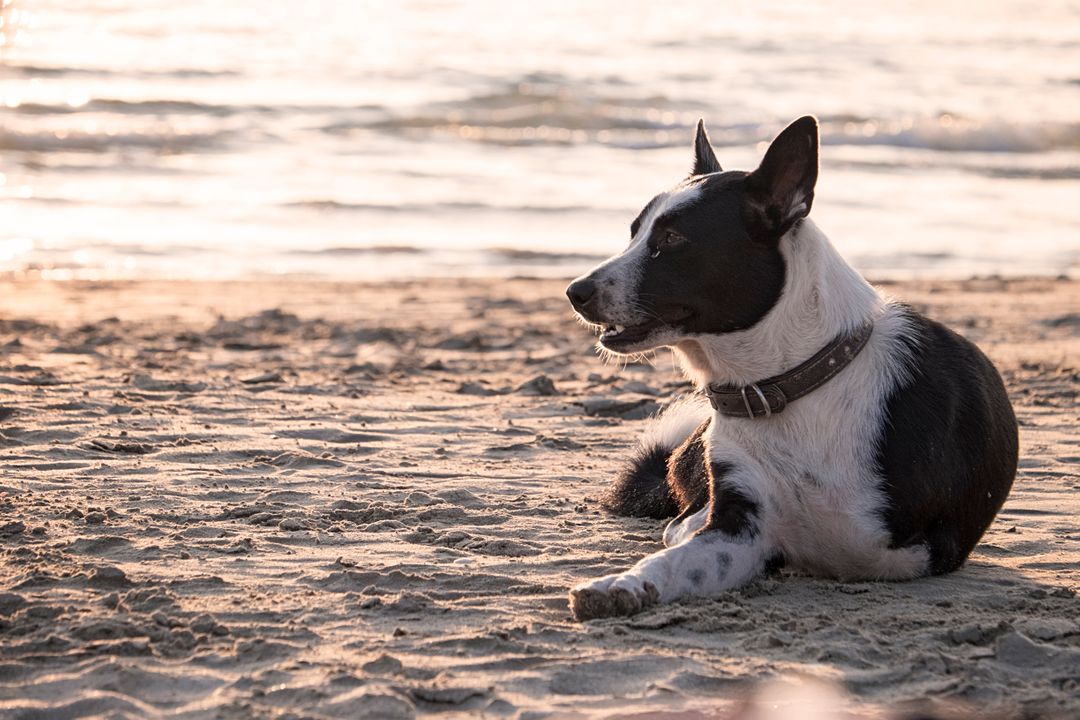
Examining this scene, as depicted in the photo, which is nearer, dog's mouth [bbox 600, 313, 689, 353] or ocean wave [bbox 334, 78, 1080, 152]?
dog's mouth [bbox 600, 313, 689, 353]

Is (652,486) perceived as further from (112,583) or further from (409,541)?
(112,583)

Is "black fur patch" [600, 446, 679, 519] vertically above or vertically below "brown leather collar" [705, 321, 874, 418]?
below

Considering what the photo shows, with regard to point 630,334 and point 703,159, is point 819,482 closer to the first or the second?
point 630,334

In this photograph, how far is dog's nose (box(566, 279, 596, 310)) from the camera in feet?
13.8

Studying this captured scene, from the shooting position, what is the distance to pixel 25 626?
3.44m

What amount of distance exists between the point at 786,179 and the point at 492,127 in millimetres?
16376

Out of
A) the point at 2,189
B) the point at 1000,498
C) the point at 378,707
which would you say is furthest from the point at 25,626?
the point at 2,189

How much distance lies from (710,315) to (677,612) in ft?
2.98

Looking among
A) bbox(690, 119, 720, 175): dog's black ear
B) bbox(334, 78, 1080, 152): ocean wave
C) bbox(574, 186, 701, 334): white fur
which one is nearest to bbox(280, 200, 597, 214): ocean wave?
bbox(334, 78, 1080, 152): ocean wave

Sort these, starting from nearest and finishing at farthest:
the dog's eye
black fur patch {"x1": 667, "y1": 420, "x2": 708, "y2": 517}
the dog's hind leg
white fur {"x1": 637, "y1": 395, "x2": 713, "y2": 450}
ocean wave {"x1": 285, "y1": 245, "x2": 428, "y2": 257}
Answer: the dog's eye
black fur patch {"x1": 667, "y1": 420, "x2": 708, "y2": 517}
the dog's hind leg
white fur {"x1": 637, "y1": 395, "x2": 713, "y2": 450}
ocean wave {"x1": 285, "y1": 245, "x2": 428, "y2": 257}

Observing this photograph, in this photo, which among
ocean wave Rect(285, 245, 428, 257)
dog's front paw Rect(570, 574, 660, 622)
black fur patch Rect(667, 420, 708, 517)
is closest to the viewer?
dog's front paw Rect(570, 574, 660, 622)

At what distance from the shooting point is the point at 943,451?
4.04 m

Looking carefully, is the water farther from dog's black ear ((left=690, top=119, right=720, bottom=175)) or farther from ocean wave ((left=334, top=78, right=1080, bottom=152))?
dog's black ear ((left=690, top=119, right=720, bottom=175))

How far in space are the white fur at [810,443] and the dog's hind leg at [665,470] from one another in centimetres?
52
